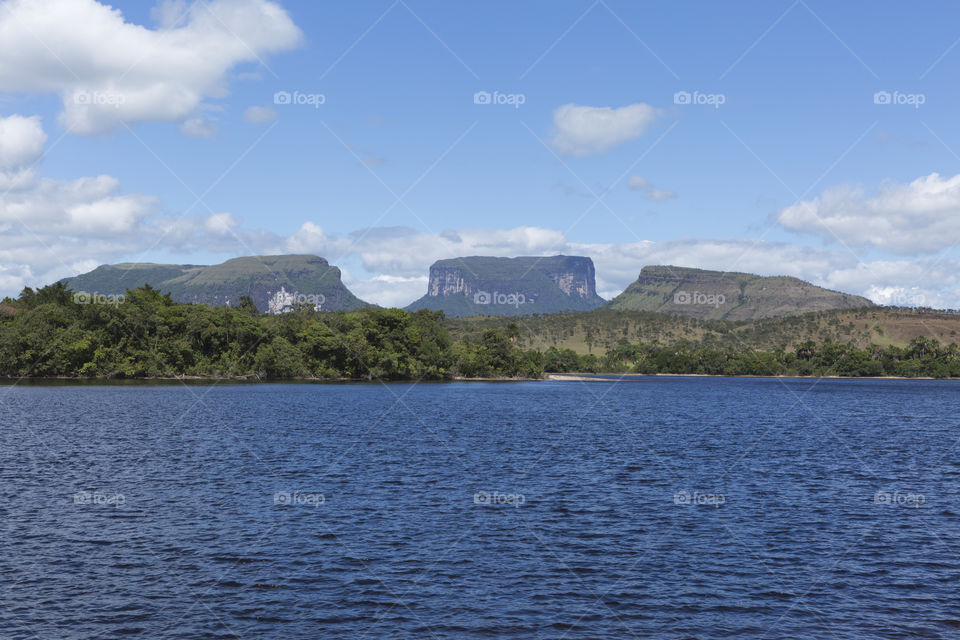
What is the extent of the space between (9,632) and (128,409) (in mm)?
83713

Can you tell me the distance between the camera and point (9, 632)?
70.5ft

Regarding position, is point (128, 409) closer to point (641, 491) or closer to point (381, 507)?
point (381, 507)

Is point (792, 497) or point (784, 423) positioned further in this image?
point (784, 423)

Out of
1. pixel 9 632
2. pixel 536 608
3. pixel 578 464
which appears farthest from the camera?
pixel 578 464

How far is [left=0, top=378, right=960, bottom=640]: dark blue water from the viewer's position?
23656 millimetres

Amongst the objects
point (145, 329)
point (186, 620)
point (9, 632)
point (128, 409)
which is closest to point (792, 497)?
point (186, 620)

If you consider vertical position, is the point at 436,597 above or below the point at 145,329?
below

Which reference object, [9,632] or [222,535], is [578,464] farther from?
[9,632]

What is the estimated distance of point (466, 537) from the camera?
3353 centimetres

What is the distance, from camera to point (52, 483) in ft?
145

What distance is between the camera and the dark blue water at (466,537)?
77.6 feet

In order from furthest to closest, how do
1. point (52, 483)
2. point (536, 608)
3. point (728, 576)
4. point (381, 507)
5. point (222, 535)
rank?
point (52, 483) < point (381, 507) < point (222, 535) < point (728, 576) < point (536, 608)

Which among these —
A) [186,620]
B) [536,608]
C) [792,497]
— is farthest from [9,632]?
[792,497]

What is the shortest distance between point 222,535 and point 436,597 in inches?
502
